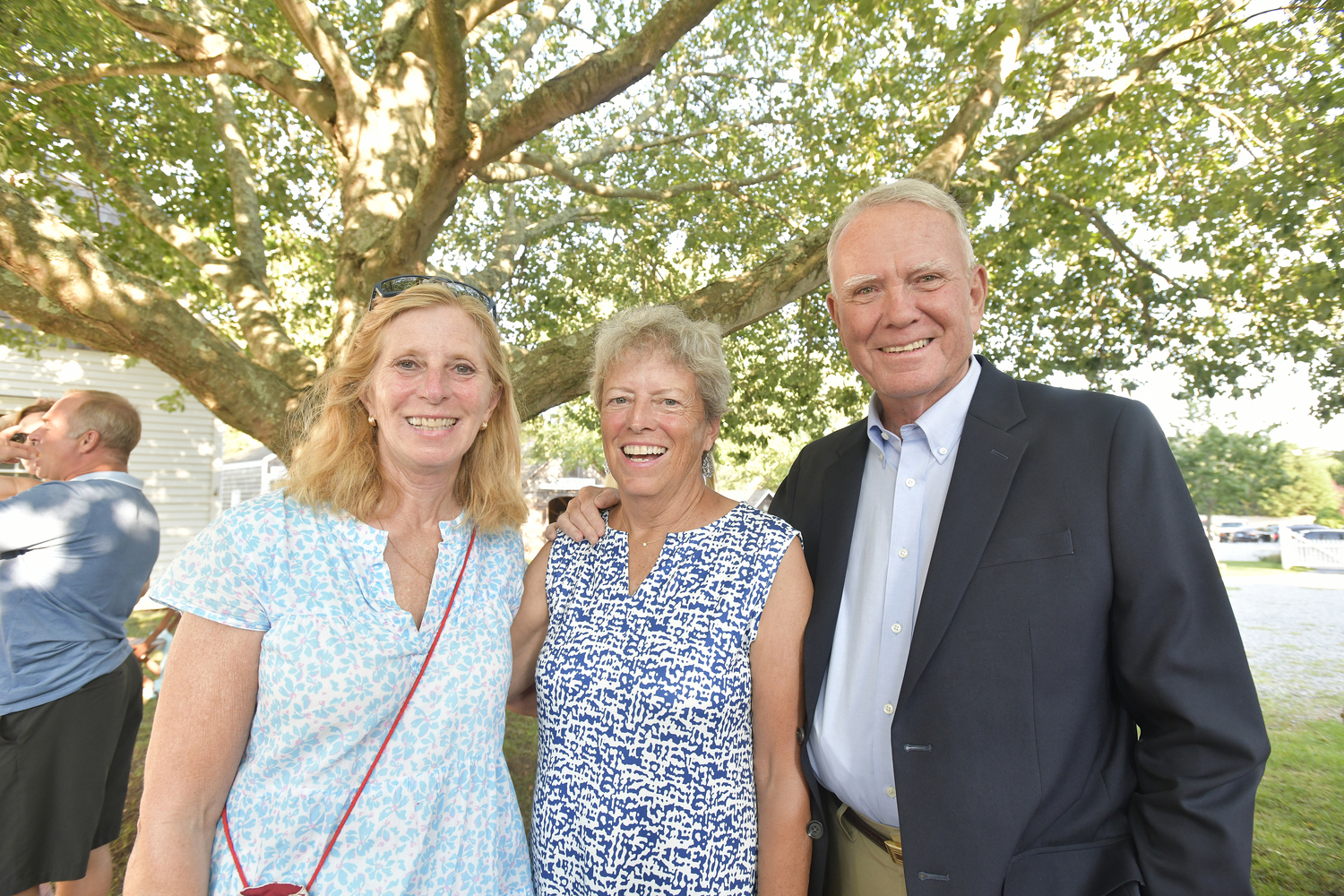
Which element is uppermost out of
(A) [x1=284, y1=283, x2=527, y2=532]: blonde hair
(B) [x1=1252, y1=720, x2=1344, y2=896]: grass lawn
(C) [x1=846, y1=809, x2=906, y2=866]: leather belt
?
(A) [x1=284, y1=283, x2=527, y2=532]: blonde hair

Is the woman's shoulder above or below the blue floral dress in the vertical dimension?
above

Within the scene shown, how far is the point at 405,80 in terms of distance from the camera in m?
5.59

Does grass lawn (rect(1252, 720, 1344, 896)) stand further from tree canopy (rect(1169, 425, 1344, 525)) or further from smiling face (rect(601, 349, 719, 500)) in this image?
tree canopy (rect(1169, 425, 1344, 525))

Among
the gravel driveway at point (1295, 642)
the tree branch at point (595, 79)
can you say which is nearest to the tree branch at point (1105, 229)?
the gravel driveway at point (1295, 642)

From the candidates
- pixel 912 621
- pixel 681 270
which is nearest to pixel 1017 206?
pixel 681 270

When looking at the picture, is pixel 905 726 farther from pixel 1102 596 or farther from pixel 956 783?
pixel 1102 596

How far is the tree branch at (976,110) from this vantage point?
5.18 meters

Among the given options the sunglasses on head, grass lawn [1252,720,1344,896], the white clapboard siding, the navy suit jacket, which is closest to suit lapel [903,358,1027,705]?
the navy suit jacket

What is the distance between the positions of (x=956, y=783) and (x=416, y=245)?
4.60 metres

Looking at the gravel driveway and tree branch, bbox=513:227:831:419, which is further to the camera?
the gravel driveway

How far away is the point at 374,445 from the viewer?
229 centimetres

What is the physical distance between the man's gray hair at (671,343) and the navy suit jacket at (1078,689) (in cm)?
86

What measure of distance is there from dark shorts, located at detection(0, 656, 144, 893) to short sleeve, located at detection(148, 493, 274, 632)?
3016mm

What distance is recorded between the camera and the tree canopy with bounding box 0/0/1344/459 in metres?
4.94
